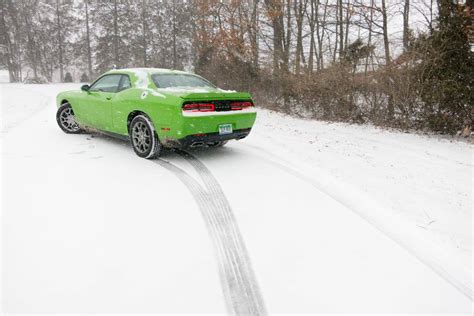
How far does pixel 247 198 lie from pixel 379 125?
249 inches

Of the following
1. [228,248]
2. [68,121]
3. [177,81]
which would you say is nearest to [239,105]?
[177,81]

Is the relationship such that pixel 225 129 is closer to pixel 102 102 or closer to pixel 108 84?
pixel 102 102

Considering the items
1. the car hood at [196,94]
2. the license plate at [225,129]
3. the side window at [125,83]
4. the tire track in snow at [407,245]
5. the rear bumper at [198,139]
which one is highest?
the side window at [125,83]

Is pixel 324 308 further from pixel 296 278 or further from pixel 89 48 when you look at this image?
pixel 89 48

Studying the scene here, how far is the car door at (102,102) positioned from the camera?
215 inches

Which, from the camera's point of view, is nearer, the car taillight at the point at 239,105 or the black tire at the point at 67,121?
the car taillight at the point at 239,105

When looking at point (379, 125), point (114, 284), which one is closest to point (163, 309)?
point (114, 284)

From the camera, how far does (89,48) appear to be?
125 ft

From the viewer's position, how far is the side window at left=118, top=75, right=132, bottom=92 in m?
5.24

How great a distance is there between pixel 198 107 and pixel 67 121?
3.65 metres

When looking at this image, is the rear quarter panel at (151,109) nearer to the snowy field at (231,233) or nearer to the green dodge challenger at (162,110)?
the green dodge challenger at (162,110)

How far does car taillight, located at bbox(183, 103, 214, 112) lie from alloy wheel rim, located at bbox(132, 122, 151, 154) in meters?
0.86

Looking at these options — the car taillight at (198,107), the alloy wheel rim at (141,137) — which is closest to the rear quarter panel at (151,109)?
the car taillight at (198,107)

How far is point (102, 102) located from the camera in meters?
5.57
